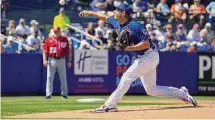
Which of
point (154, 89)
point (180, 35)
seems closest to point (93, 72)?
point (180, 35)

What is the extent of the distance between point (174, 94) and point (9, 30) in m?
11.5

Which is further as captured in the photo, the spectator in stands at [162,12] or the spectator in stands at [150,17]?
the spectator in stands at [162,12]

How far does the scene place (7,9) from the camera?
80.1 feet

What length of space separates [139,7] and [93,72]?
434 cm

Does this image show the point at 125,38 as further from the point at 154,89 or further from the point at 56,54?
Result: the point at 56,54

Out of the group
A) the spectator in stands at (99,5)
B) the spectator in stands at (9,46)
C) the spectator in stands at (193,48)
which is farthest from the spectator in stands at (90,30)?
the spectator in stands at (193,48)

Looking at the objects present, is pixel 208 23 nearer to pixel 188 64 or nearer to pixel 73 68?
pixel 188 64

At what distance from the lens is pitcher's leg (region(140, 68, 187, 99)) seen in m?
12.3

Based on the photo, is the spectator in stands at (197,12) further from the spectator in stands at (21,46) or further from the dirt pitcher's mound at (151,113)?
the dirt pitcher's mound at (151,113)

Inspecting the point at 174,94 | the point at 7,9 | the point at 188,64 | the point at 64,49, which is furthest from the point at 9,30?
the point at 174,94

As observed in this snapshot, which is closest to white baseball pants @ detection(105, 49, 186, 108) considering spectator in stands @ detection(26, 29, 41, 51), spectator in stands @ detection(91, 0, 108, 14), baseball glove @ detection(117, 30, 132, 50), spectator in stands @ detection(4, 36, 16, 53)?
baseball glove @ detection(117, 30, 132, 50)

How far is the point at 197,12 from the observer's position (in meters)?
25.6

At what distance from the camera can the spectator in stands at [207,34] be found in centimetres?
2416

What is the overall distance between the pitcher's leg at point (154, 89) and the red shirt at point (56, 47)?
664 centimetres
